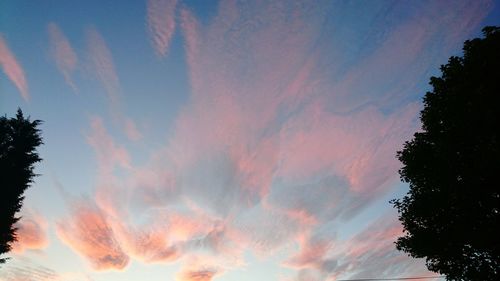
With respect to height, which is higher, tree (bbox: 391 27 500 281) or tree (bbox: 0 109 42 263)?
tree (bbox: 0 109 42 263)

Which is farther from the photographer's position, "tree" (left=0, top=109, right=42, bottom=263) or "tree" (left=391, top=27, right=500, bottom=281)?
"tree" (left=0, top=109, right=42, bottom=263)

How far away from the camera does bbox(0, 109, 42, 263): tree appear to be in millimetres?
20770

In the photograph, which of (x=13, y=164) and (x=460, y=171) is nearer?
(x=460, y=171)

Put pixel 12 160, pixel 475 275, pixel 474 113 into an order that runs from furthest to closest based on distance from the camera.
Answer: pixel 12 160 → pixel 475 275 → pixel 474 113

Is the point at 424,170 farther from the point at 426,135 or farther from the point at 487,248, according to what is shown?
the point at 487,248

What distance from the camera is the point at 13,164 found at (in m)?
22.0

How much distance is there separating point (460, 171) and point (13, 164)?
30.3 metres

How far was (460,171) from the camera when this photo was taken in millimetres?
11406

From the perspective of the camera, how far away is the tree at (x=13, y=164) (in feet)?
68.1

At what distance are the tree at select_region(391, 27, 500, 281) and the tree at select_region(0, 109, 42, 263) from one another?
2761 cm

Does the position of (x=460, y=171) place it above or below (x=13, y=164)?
below

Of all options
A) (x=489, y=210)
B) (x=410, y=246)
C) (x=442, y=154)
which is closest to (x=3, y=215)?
(x=410, y=246)

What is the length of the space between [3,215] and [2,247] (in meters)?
2.44

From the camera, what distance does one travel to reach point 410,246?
44.0ft
